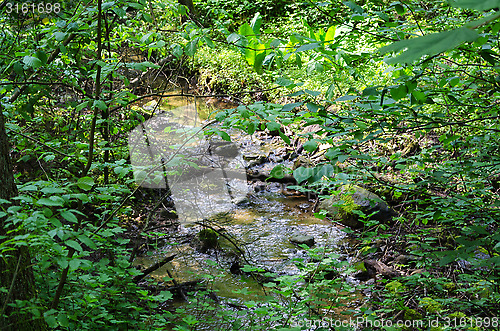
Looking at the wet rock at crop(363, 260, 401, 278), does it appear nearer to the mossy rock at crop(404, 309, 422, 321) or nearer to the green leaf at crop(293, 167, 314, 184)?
the mossy rock at crop(404, 309, 422, 321)

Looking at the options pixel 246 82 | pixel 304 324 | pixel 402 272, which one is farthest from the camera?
pixel 246 82

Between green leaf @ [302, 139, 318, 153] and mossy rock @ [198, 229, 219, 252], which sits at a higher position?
green leaf @ [302, 139, 318, 153]

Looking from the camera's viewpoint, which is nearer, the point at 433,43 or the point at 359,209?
the point at 433,43

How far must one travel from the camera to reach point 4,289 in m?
1.54

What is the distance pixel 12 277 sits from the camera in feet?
5.37

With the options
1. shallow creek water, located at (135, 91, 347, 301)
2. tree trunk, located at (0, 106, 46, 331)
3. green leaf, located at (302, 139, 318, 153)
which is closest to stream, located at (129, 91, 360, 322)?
shallow creek water, located at (135, 91, 347, 301)

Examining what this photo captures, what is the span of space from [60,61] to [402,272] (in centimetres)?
398

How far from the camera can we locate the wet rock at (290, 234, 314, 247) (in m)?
4.83

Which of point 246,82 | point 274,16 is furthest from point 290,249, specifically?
point 274,16

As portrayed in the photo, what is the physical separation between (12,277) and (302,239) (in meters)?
3.86

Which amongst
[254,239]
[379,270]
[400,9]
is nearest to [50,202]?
[400,9]

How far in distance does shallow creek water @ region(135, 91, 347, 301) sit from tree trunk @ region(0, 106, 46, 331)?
1704 millimetres

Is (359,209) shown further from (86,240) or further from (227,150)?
(86,240)

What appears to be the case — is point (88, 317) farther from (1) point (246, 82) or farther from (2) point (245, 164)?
(1) point (246, 82)
